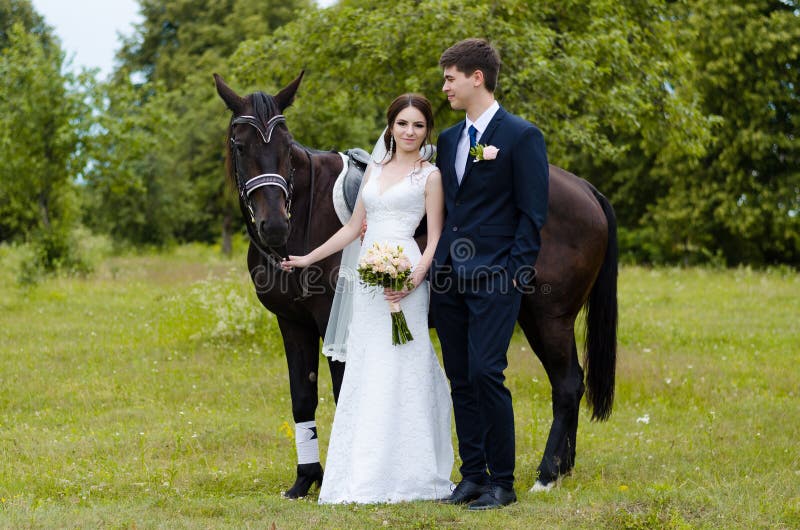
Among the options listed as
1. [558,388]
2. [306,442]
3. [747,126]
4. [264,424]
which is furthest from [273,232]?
[747,126]

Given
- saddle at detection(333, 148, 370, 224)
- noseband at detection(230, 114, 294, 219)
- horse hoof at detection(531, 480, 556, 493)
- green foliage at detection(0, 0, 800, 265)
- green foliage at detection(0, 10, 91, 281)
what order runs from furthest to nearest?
green foliage at detection(0, 10, 91, 281), green foliage at detection(0, 0, 800, 265), saddle at detection(333, 148, 370, 224), horse hoof at detection(531, 480, 556, 493), noseband at detection(230, 114, 294, 219)

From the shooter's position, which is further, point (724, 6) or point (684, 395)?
point (724, 6)

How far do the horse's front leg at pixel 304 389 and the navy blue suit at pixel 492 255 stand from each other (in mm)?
1187

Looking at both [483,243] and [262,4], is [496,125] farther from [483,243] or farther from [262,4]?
[262,4]

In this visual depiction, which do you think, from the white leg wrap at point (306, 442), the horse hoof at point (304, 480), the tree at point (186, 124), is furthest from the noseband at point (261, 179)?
the tree at point (186, 124)

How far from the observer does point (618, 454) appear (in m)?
6.73

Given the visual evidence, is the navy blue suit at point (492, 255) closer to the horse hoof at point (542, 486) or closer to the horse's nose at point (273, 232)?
the horse hoof at point (542, 486)

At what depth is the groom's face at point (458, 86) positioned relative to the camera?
4.82m

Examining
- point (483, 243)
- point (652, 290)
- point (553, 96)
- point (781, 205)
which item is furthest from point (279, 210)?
point (781, 205)

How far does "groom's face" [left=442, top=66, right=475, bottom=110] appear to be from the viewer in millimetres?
4820

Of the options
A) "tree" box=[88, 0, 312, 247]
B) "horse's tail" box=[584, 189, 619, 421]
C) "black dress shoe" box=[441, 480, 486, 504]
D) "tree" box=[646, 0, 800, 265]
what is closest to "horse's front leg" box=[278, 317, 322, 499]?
"black dress shoe" box=[441, 480, 486, 504]

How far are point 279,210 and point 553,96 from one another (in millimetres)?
7338

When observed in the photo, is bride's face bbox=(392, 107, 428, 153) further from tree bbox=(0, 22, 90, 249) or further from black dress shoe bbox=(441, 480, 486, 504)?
tree bbox=(0, 22, 90, 249)

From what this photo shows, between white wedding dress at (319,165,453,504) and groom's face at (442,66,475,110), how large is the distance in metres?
0.50
